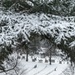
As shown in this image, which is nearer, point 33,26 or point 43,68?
point 33,26

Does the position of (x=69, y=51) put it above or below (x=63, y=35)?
below

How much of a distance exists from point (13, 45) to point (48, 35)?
1.09ft

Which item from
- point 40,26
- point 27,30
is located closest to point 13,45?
point 27,30

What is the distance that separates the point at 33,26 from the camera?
165 cm

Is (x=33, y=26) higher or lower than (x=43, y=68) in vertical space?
higher

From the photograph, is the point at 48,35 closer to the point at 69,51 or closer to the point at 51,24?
the point at 51,24

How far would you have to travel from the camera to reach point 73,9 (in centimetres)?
191

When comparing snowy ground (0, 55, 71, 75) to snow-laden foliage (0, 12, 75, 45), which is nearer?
snow-laden foliage (0, 12, 75, 45)

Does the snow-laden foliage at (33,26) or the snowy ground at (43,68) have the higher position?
the snow-laden foliage at (33,26)

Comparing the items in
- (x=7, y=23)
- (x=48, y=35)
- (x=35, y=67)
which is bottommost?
(x=35, y=67)

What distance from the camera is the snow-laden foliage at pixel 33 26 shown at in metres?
1.61

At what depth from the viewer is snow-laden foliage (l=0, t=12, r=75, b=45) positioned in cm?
161

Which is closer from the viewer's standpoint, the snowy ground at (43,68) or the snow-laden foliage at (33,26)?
the snow-laden foliage at (33,26)

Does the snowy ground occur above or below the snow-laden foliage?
below
